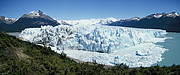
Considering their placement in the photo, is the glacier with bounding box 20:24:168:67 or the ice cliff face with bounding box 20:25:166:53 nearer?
the glacier with bounding box 20:24:168:67

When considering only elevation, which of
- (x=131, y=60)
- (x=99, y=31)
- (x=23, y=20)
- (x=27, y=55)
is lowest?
(x=131, y=60)

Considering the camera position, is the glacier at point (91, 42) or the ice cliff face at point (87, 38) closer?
the glacier at point (91, 42)

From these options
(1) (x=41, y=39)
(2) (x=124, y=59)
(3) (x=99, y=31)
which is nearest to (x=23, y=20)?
(1) (x=41, y=39)

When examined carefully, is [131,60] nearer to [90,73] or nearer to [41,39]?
[90,73]

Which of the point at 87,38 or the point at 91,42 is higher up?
the point at 87,38

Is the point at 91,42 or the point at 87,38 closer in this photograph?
the point at 91,42

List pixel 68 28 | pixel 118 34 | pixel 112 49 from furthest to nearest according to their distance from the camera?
pixel 68 28
pixel 118 34
pixel 112 49

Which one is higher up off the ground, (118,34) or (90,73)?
(118,34)

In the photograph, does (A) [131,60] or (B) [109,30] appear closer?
(A) [131,60]

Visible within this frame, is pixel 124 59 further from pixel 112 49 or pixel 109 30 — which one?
pixel 109 30

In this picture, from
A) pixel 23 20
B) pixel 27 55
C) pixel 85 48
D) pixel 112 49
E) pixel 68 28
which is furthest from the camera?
pixel 23 20
